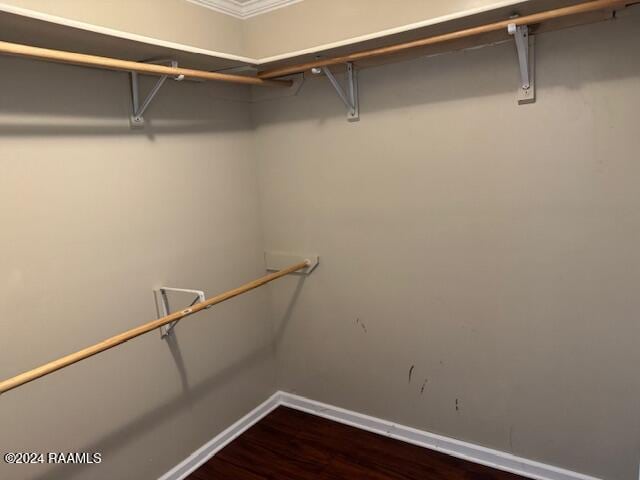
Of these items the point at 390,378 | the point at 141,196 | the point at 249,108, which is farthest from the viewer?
the point at 249,108

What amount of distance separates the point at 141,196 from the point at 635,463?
226 cm

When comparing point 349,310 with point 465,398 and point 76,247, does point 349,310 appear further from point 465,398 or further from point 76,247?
point 76,247

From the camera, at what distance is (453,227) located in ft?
6.93

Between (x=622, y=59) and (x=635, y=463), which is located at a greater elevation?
(x=622, y=59)

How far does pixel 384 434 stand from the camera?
2453 millimetres

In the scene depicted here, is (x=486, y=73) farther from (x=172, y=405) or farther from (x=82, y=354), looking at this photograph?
(x=172, y=405)

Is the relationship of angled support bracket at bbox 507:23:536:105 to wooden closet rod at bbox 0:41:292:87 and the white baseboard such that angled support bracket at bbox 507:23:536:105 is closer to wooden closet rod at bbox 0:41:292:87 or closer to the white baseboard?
wooden closet rod at bbox 0:41:292:87

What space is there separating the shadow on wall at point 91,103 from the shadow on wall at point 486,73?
0.45 metres

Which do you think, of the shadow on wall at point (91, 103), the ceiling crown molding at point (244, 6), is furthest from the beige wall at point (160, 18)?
the shadow on wall at point (91, 103)

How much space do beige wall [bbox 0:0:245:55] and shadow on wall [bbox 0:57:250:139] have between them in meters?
0.19

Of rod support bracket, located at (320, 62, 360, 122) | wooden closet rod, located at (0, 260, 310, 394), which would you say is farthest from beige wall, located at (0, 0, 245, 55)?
wooden closet rod, located at (0, 260, 310, 394)

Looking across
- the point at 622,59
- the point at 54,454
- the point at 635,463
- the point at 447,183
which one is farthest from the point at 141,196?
the point at 635,463

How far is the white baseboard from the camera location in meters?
2.10

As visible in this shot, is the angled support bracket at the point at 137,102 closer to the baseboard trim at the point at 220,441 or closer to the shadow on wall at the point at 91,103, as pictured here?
the shadow on wall at the point at 91,103
